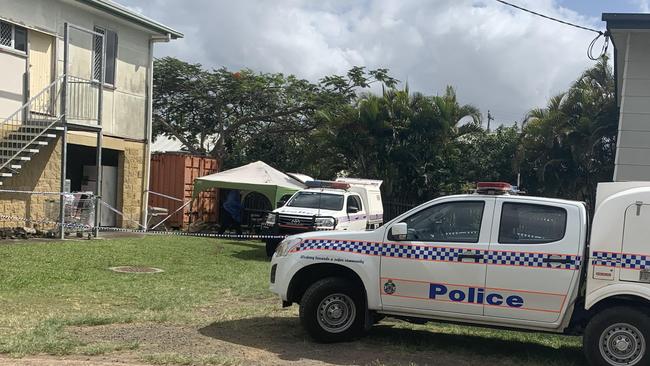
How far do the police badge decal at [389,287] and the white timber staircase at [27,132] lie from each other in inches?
484

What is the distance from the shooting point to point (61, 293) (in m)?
9.71

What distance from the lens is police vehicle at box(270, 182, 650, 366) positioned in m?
6.40

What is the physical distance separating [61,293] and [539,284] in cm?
688

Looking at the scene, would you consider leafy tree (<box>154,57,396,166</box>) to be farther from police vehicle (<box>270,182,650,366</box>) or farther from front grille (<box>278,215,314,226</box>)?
police vehicle (<box>270,182,650,366</box>)

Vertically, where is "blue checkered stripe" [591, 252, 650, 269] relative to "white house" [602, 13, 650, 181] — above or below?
below

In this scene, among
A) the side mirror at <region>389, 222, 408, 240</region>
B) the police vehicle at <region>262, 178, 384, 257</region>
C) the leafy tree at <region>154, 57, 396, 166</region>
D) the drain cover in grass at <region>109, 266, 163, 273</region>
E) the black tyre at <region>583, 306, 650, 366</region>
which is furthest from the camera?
the leafy tree at <region>154, 57, 396, 166</region>

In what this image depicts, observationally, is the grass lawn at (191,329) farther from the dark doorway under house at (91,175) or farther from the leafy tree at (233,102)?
the leafy tree at (233,102)

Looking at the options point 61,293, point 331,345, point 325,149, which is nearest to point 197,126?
point 325,149

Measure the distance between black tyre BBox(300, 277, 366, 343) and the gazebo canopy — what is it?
14.1 meters

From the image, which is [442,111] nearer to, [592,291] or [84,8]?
[84,8]

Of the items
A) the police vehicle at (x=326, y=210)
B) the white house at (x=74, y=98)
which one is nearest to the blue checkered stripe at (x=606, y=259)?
the police vehicle at (x=326, y=210)

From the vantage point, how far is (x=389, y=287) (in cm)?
723

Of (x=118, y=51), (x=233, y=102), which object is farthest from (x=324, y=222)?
(x=233, y=102)

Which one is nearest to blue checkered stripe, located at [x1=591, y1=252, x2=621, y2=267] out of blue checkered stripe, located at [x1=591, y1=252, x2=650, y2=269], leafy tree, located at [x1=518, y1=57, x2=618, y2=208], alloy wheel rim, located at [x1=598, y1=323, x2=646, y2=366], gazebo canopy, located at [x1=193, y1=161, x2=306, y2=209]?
blue checkered stripe, located at [x1=591, y1=252, x2=650, y2=269]
